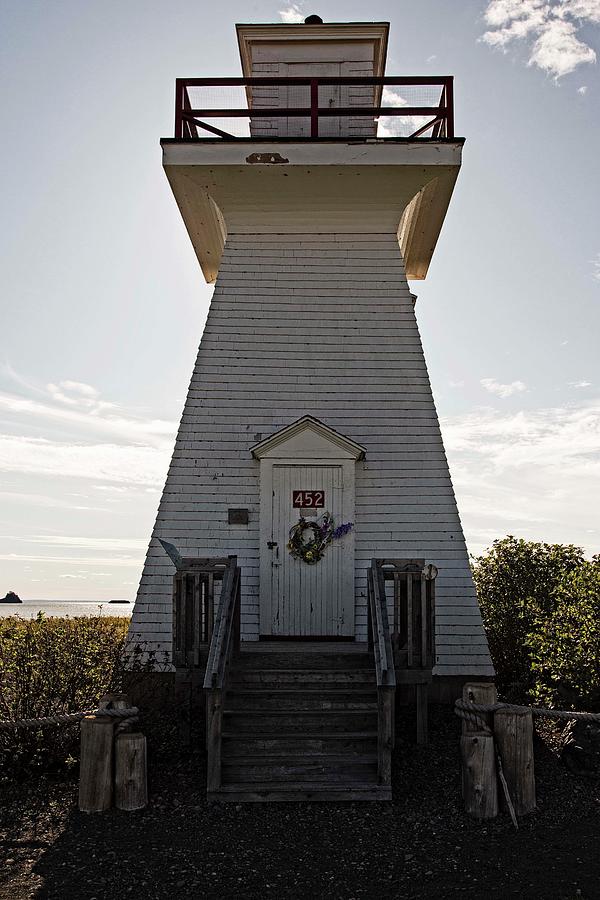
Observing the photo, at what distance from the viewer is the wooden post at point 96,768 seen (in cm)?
745

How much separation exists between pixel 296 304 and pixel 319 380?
1190 millimetres

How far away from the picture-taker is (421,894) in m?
5.96

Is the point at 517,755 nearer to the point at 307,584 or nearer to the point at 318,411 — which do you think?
the point at 307,584

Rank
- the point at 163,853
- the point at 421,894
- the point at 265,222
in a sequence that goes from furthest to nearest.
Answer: the point at 265,222, the point at 163,853, the point at 421,894

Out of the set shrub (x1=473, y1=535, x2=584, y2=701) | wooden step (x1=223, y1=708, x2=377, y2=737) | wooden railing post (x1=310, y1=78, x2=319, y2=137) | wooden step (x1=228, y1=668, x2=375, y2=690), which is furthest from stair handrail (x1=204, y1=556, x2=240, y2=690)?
wooden railing post (x1=310, y1=78, x2=319, y2=137)

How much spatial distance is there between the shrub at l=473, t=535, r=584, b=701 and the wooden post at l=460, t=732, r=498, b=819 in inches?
192

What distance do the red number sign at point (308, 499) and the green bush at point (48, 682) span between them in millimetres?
3081

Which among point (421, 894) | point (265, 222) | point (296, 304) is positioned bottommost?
point (421, 894)

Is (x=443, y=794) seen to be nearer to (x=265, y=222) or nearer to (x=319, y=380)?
(x=319, y=380)

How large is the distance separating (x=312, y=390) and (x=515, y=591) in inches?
197

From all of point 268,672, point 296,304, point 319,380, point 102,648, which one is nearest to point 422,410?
point 319,380

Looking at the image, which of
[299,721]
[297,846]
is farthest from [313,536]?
[297,846]

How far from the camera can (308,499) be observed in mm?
11523

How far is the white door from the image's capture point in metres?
11.2
